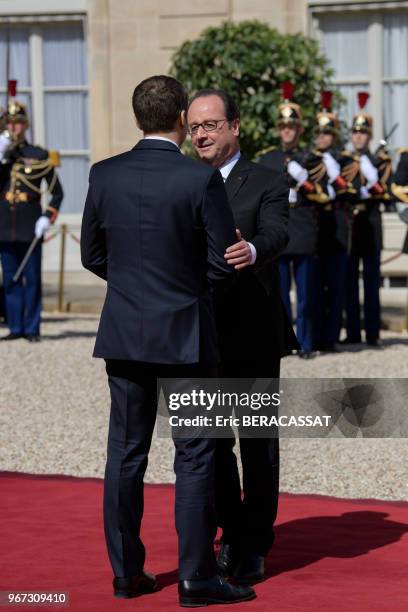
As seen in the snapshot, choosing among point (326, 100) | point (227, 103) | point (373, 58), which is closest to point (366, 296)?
point (326, 100)

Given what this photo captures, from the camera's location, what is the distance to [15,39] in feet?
55.8

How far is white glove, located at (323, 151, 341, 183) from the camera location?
36.8 feet

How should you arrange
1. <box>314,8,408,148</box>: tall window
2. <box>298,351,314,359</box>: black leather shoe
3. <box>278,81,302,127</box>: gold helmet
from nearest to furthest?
<box>278,81,302,127</box>: gold helmet → <box>298,351,314,359</box>: black leather shoe → <box>314,8,408,148</box>: tall window

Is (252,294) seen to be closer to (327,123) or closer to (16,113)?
(327,123)

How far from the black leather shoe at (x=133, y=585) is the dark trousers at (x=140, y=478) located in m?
0.03

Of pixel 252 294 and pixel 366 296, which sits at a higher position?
pixel 252 294

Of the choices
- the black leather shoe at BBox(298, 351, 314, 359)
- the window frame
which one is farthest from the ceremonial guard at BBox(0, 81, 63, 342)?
the window frame

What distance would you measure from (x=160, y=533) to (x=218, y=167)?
1.47 metres

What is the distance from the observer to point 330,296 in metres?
11.7

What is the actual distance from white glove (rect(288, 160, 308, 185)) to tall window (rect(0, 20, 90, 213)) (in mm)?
6490

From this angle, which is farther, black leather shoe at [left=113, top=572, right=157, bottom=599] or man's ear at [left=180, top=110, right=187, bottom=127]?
black leather shoe at [left=113, top=572, right=157, bottom=599]

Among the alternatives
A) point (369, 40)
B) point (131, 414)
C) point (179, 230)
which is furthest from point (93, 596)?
point (369, 40)

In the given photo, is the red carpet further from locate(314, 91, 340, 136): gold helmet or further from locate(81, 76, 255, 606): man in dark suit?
locate(314, 91, 340, 136): gold helmet

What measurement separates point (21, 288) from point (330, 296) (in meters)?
2.46
